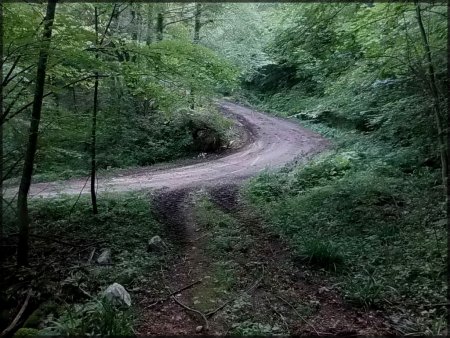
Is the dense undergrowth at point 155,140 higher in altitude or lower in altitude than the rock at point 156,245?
higher

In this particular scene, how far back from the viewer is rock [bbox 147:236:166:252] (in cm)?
869

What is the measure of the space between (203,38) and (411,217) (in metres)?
15.0

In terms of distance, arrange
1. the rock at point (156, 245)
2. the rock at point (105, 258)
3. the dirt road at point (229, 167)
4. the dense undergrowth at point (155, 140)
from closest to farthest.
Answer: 1. the rock at point (105, 258)
2. the rock at point (156, 245)
3. the dirt road at point (229, 167)
4. the dense undergrowth at point (155, 140)

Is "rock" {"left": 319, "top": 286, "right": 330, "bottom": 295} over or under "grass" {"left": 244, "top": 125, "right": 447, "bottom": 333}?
under

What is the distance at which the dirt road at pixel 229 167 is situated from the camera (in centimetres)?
1317

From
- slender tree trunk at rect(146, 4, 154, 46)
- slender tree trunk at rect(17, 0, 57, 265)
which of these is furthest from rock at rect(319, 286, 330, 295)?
slender tree trunk at rect(146, 4, 154, 46)

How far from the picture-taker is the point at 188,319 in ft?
20.4

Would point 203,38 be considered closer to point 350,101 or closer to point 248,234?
point 350,101

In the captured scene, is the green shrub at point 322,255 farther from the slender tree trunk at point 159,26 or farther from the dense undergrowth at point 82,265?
the slender tree trunk at point 159,26

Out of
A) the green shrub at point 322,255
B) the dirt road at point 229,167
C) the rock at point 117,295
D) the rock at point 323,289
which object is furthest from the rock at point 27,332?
the dirt road at point 229,167

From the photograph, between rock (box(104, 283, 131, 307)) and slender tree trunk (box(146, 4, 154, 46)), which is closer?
rock (box(104, 283, 131, 307))

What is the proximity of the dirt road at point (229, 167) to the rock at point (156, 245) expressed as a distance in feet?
13.6

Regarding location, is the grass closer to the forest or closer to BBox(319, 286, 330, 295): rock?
the forest

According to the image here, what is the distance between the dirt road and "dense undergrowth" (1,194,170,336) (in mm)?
1563
